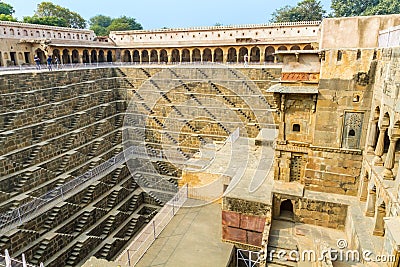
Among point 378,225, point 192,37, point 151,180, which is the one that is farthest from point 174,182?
point 192,37

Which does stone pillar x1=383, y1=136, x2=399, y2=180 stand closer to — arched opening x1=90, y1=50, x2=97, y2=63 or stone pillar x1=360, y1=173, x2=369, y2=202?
stone pillar x1=360, y1=173, x2=369, y2=202

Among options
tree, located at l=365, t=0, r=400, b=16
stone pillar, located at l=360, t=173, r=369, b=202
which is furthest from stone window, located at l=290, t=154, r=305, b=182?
tree, located at l=365, t=0, r=400, b=16

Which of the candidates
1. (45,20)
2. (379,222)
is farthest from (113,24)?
(379,222)

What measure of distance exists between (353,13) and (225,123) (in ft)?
116

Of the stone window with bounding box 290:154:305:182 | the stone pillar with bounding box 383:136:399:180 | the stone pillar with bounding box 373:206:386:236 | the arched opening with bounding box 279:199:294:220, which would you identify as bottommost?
the arched opening with bounding box 279:199:294:220

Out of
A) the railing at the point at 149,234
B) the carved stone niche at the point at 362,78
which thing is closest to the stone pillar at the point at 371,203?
the carved stone niche at the point at 362,78

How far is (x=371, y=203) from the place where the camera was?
865cm

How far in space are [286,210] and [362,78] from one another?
5256mm

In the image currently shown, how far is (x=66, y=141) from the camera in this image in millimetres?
14781

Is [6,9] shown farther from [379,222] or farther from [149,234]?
[379,222]

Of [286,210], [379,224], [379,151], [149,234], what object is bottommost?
[149,234]

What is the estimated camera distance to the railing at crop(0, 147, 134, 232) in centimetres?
1032

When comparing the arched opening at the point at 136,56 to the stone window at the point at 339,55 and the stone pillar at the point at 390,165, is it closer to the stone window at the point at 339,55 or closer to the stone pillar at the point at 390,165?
the stone window at the point at 339,55

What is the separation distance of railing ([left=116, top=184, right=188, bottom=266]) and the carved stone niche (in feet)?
25.4
